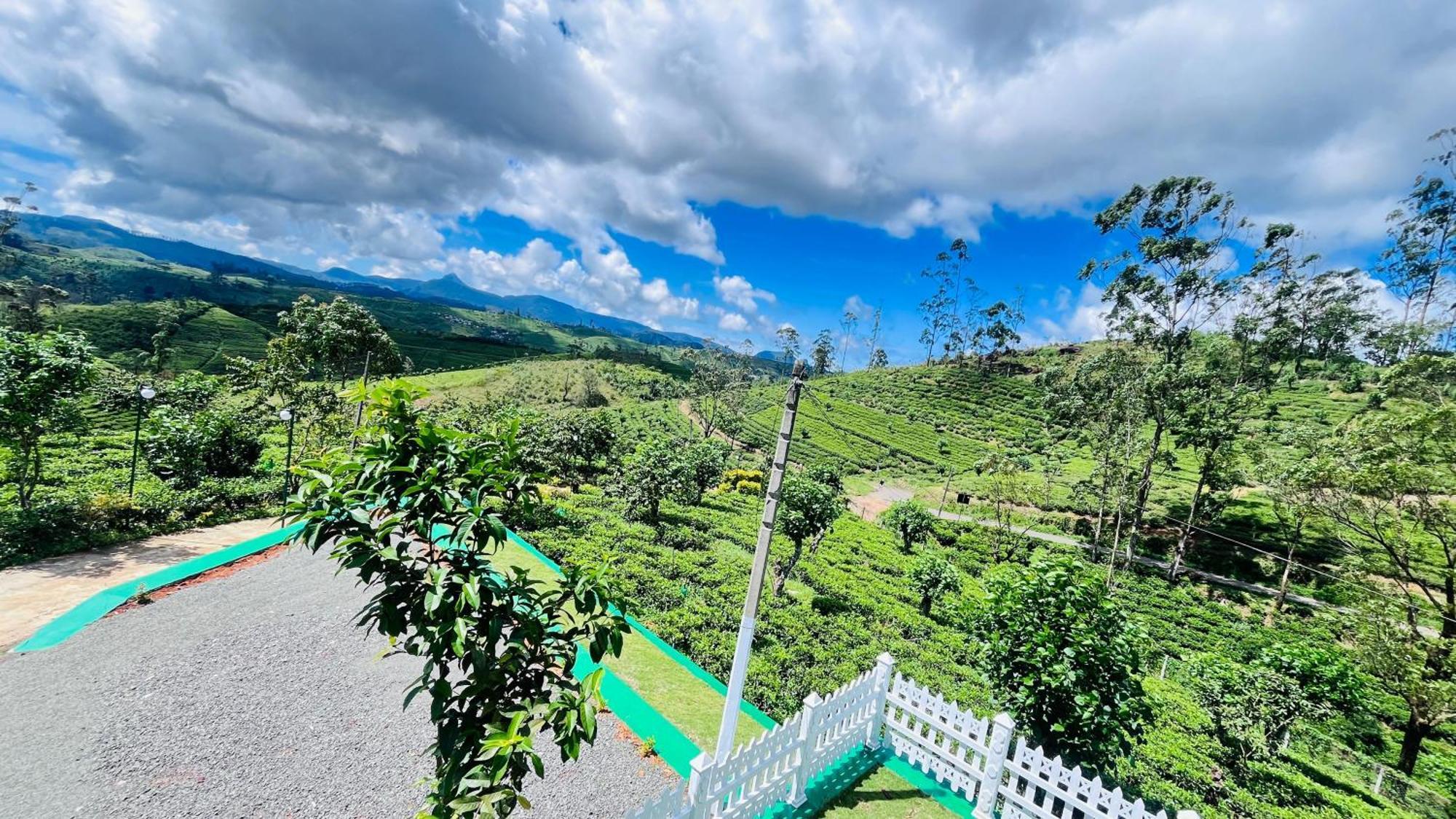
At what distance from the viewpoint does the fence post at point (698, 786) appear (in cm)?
543

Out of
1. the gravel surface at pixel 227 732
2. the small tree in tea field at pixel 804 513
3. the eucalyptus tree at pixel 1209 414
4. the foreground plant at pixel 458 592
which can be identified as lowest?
the gravel surface at pixel 227 732

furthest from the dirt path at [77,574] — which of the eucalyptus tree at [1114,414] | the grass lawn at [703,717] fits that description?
the eucalyptus tree at [1114,414]

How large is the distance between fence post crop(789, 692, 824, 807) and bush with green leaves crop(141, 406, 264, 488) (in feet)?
66.2

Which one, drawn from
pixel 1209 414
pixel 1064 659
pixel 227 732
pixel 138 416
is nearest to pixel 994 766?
pixel 1064 659

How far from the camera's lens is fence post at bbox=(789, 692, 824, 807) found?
22.9 ft

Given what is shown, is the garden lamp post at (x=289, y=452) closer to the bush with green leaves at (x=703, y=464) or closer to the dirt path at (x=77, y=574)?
the dirt path at (x=77, y=574)

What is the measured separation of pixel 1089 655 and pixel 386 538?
8.70 m

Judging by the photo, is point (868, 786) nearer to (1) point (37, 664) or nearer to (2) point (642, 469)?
(1) point (37, 664)

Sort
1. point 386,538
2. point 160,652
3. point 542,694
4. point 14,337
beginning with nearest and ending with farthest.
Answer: point 386,538, point 542,694, point 160,652, point 14,337

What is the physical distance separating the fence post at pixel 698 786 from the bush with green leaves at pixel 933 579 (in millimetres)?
14308

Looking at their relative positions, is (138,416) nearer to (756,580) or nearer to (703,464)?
(756,580)

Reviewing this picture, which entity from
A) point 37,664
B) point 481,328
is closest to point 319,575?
point 37,664

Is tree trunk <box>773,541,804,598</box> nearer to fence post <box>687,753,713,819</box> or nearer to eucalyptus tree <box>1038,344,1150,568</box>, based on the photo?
fence post <box>687,753,713,819</box>

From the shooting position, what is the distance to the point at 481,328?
193 m
